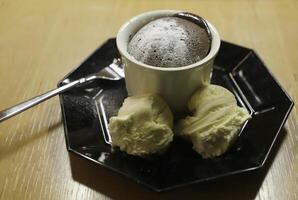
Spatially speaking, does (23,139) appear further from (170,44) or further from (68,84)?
(170,44)

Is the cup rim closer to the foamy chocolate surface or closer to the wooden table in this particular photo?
the foamy chocolate surface

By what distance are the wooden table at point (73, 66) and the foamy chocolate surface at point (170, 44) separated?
0.18 m

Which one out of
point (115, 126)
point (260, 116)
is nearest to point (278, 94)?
point (260, 116)

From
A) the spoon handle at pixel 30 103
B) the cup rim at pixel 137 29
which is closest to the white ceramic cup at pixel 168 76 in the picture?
the cup rim at pixel 137 29

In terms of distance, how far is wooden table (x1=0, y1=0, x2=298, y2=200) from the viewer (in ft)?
1.86

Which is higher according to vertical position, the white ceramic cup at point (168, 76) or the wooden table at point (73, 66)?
the white ceramic cup at point (168, 76)

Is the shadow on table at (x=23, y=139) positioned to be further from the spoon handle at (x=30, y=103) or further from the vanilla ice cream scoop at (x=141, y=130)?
the vanilla ice cream scoop at (x=141, y=130)

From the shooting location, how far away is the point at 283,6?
3.10 ft

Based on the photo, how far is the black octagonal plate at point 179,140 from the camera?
1.79 ft

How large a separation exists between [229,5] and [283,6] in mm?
126

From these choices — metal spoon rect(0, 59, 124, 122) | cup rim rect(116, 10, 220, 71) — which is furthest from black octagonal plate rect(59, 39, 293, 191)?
cup rim rect(116, 10, 220, 71)

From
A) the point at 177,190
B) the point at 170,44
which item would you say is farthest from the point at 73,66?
the point at 177,190

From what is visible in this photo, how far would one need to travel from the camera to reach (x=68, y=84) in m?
0.69

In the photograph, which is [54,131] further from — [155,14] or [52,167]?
[155,14]
